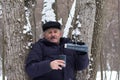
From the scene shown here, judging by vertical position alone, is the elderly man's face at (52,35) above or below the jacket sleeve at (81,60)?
above

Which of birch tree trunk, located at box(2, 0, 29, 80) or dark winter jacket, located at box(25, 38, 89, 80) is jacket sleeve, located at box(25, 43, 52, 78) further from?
birch tree trunk, located at box(2, 0, 29, 80)

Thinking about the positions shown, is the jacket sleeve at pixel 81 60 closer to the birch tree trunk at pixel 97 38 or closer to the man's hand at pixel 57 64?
the man's hand at pixel 57 64

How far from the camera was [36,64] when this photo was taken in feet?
16.7

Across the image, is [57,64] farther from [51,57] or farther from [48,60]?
[51,57]

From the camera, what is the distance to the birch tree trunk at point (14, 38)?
18.2 ft

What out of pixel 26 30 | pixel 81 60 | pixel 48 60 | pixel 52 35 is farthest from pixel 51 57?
pixel 26 30

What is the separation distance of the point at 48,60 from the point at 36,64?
0.16 m

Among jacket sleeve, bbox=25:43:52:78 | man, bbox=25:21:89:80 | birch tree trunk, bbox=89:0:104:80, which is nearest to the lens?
jacket sleeve, bbox=25:43:52:78

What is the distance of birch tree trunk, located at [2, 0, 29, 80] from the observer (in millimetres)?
5562

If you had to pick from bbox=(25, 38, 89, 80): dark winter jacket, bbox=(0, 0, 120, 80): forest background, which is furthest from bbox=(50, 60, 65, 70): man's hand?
bbox=(0, 0, 120, 80): forest background

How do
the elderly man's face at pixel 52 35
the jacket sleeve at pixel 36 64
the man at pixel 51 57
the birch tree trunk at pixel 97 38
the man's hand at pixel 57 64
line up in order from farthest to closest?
1. the birch tree trunk at pixel 97 38
2. the elderly man's face at pixel 52 35
3. the man at pixel 51 57
4. the jacket sleeve at pixel 36 64
5. the man's hand at pixel 57 64

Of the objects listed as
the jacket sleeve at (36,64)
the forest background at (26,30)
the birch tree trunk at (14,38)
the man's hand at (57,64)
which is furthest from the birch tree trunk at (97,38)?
the man's hand at (57,64)

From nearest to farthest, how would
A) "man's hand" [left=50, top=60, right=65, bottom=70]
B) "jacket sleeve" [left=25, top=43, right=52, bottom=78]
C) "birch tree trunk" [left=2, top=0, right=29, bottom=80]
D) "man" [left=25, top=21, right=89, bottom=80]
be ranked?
1. "man's hand" [left=50, top=60, right=65, bottom=70]
2. "jacket sleeve" [left=25, top=43, right=52, bottom=78]
3. "man" [left=25, top=21, right=89, bottom=80]
4. "birch tree trunk" [left=2, top=0, right=29, bottom=80]

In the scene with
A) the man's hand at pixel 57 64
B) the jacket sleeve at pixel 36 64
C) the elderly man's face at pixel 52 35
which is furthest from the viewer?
the elderly man's face at pixel 52 35
